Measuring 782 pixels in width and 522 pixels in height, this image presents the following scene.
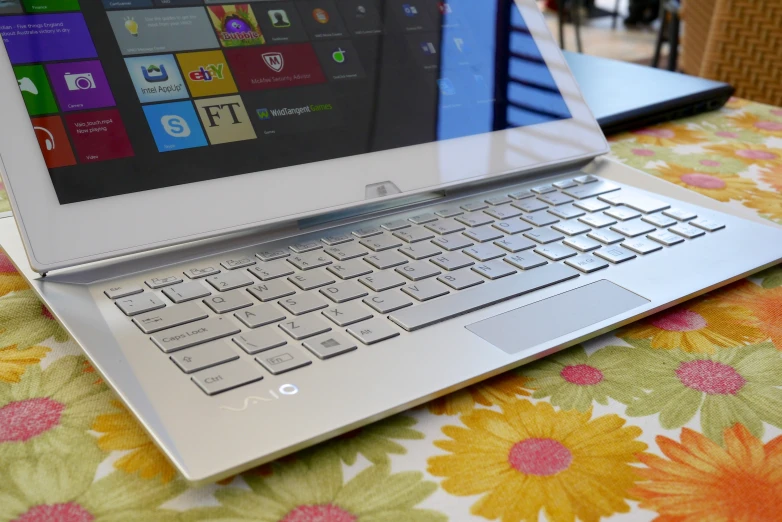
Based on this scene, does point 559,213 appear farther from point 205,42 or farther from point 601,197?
point 205,42

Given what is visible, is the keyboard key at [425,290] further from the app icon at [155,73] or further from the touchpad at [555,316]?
the app icon at [155,73]

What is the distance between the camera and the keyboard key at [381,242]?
51 cm

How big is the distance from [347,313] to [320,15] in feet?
0.94

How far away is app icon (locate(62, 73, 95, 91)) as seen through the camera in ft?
1.57

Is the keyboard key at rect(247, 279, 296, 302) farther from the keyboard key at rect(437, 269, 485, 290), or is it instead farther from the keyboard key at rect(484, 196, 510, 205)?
the keyboard key at rect(484, 196, 510, 205)

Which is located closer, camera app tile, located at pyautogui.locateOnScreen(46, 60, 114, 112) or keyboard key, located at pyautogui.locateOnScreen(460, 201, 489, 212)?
camera app tile, located at pyautogui.locateOnScreen(46, 60, 114, 112)

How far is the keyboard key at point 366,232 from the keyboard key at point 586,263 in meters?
0.14

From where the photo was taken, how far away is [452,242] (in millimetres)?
522

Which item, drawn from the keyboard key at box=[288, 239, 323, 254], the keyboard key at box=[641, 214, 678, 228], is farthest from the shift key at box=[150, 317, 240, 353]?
the keyboard key at box=[641, 214, 678, 228]

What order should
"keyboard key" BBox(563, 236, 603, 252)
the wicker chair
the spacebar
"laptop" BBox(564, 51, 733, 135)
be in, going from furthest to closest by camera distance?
1. the wicker chair
2. "laptop" BBox(564, 51, 733, 135)
3. "keyboard key" BBox(563, 236, 603, 252)
4. the spacebar

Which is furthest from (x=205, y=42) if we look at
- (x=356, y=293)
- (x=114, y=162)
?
(x=356, y=293)

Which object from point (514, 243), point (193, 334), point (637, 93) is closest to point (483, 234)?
point (514, 243)

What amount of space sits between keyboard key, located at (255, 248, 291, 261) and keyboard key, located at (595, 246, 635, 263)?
22 centimetres

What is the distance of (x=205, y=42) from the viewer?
535 millimetres
